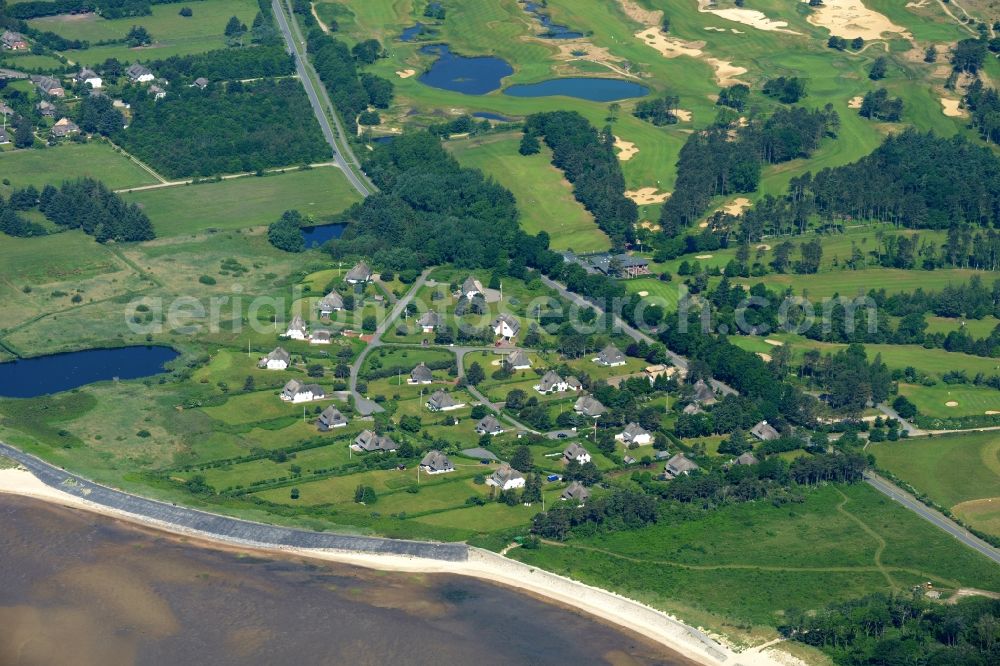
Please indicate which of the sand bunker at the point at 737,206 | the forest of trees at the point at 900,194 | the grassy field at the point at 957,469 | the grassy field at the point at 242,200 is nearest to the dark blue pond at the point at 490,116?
the grassy field at the point at 242,200

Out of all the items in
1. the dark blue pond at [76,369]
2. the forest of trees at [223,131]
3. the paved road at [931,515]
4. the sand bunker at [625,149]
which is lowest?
the sand bunker at [625,149]

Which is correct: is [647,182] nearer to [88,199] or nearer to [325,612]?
[88,199]

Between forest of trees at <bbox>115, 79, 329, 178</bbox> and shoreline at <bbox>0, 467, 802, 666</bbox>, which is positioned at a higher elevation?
shoreline at <bbox>0, 467, 802, 666</bbox>

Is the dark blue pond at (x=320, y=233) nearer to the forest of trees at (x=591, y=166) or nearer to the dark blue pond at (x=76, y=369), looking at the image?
the forest of trees at (x=591, y=166)

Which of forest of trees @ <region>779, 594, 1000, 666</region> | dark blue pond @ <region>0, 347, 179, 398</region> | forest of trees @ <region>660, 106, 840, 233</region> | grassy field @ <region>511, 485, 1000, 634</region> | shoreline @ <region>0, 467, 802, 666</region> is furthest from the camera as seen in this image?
forest of trees @ <region>660, 106, 840, 233</region>

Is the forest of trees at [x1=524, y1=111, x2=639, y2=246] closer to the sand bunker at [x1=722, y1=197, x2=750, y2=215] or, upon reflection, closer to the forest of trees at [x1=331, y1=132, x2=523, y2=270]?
the forest of trees at [x1=331, y1=132, x2=523, y2=270]

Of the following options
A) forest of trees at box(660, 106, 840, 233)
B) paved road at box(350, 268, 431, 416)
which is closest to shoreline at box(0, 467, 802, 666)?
paved road at box(350, 268, 431, 416)
